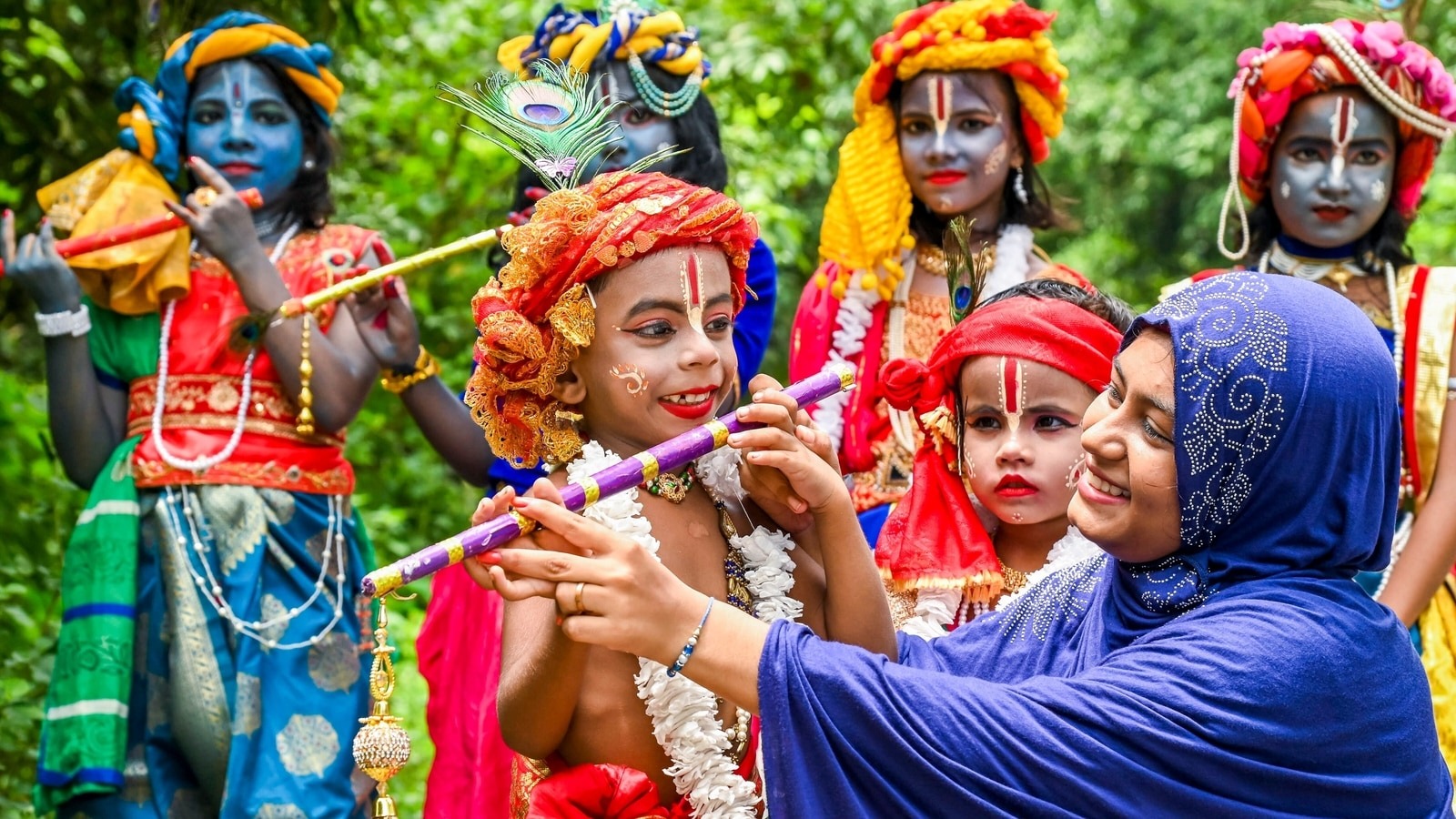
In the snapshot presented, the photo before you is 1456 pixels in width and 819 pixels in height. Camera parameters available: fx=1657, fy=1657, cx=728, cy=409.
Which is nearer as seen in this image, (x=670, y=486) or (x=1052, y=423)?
(x=670, y=486)

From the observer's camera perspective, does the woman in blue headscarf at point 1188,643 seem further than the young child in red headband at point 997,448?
No

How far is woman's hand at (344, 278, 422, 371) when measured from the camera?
4703mm

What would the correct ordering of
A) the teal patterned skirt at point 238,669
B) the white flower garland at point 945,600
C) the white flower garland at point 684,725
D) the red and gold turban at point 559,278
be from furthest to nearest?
1. the teal patterned skirt at point 238,669
2. the white flower garland at point 945,600
3. the red and gold turban at point 559,278
4. the white flower garland at point 684,725

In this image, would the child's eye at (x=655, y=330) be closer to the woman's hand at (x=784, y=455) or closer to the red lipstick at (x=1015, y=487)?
the woman's hand at (x=784, y=455)

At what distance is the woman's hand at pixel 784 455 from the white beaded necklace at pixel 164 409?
6.94 feet

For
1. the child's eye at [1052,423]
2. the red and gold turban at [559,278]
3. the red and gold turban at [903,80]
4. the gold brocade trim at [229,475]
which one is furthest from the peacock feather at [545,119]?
the gold brocade trim at [229,475]

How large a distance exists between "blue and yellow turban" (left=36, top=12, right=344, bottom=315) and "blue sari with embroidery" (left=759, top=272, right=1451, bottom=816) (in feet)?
9.44

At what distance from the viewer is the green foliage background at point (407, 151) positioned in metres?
5.91

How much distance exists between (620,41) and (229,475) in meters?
1.67

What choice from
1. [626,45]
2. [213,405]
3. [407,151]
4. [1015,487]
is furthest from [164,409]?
[407,151]

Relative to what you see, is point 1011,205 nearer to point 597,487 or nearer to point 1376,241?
point 1376,241

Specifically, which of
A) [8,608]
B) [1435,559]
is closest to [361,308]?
[8,608]

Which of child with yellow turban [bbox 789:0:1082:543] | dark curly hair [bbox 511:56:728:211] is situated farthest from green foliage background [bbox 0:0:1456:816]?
dark curly hair [bbox 511:56:728:211]

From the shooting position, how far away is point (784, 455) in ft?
9.29
